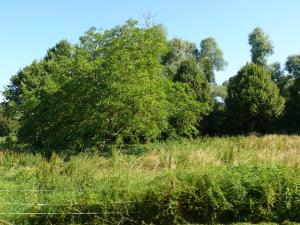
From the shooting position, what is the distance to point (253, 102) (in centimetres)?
3625

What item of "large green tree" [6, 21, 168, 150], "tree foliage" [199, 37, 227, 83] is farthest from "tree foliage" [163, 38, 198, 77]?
"large green tree" [6, 21, 168, 150]

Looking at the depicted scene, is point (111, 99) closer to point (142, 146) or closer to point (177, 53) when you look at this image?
point (142, 146)

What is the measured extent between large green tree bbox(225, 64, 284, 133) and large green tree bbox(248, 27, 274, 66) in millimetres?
21896

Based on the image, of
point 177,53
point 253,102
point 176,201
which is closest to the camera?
point 176,201

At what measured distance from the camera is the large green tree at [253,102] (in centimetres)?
3616

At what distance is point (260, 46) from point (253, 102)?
2607 centimetres

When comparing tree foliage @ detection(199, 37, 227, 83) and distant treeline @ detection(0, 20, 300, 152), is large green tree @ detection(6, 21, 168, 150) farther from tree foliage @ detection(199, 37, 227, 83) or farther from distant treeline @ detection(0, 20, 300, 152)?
tree foliage @ detection(199, 37, 227, 83)

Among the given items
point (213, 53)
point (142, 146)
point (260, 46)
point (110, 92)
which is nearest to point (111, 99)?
point (110, 92)

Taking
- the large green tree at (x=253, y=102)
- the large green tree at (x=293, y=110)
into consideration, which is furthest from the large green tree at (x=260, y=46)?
the large green tree at (x=253, y=102)

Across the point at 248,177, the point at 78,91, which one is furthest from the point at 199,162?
the point at 78,91

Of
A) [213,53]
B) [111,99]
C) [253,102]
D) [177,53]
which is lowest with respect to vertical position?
[111,99]

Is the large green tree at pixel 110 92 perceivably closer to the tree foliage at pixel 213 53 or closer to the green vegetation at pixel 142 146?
the green vegetation at pixel 142 146

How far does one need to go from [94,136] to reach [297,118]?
78.7 ft

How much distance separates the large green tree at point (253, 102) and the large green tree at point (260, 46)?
2190 centimetres
